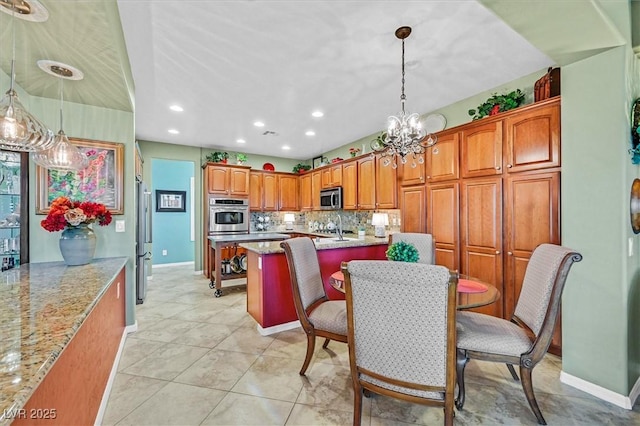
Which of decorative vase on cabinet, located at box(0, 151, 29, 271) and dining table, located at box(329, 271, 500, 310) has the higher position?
decorative vase on cabinet, located at box(0, 151, 29, 271)

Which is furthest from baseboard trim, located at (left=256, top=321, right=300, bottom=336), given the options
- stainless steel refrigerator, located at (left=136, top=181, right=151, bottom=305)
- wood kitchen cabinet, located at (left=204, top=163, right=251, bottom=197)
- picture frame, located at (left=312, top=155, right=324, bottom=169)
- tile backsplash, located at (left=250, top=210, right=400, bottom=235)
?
picture frame, located at (left=312, top=155, right=324, bottom=169)

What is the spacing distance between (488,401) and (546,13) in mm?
2464

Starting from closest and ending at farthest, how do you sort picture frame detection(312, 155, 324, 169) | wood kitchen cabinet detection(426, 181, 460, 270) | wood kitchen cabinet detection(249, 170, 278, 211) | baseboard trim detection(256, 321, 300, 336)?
baseboard trim detection(256, 321, 300, 336), wood kitchen cabinet detection(426, 181, 460, 270), wood kitchen cabinet detection(249, 170, 278, 211), picture frame detection(312, 155, 324, 169)

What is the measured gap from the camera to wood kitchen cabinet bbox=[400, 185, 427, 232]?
143 inches

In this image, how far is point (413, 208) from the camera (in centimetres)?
376

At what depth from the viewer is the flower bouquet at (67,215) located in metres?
2.12

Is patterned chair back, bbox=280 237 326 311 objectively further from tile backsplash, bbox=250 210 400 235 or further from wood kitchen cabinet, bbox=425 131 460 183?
tile backsplash, bbox=250 210 400 235

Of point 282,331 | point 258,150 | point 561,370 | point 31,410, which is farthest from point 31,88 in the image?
point 561,370

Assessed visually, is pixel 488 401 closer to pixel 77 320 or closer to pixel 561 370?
pixel 561 370

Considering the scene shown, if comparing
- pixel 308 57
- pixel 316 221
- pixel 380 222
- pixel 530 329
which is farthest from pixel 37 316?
pixel 316 221

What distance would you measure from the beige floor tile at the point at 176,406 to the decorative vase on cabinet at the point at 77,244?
1242mm

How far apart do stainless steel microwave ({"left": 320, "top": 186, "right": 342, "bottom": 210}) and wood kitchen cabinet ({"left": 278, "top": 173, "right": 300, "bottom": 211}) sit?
3.61 feet

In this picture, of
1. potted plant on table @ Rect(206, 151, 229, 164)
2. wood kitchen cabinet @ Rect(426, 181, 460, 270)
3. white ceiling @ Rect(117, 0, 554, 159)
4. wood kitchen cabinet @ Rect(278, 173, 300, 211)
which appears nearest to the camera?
white ceiling @ Rect(117, 0, 554, 159)

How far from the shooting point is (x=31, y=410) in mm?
851
